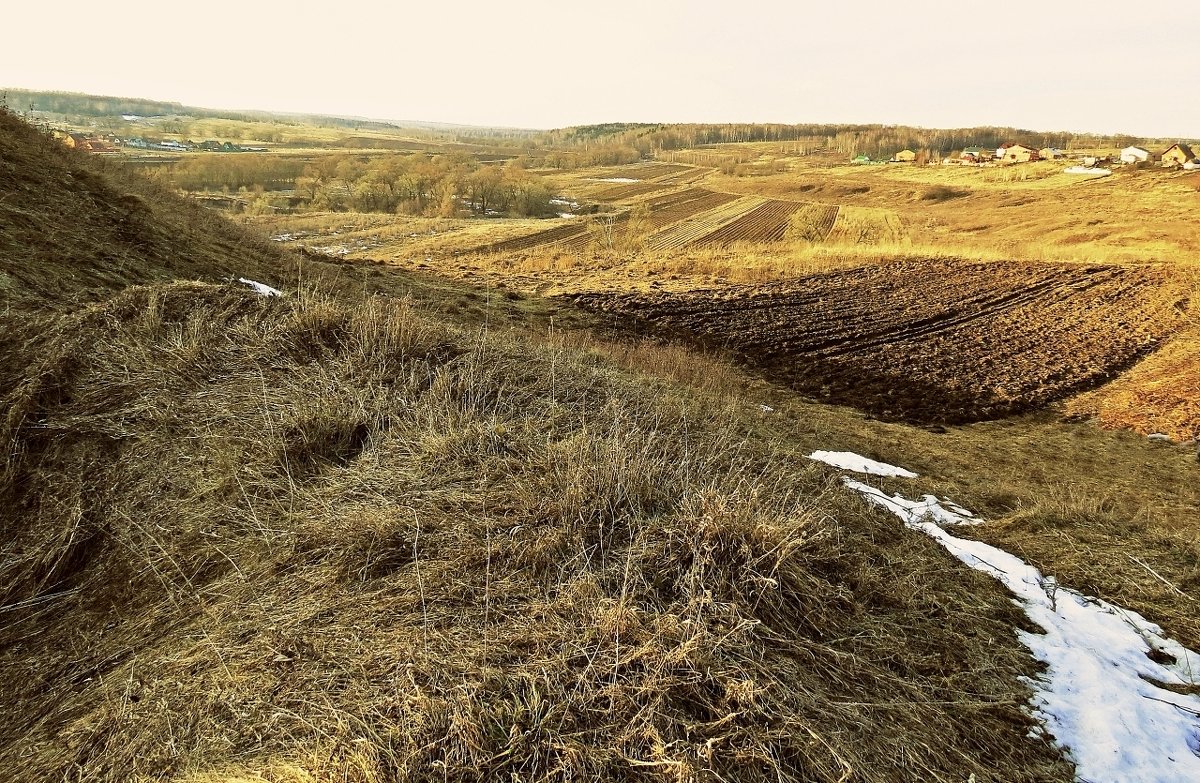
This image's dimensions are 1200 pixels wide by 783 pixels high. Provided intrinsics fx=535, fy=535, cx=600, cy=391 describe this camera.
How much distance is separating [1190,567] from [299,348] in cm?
864

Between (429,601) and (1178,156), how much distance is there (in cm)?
10854

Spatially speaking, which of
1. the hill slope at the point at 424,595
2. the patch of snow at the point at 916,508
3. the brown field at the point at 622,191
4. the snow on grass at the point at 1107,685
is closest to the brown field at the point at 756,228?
the brown field at the point at 622,191

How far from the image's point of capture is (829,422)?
1236cm

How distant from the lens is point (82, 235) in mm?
7973

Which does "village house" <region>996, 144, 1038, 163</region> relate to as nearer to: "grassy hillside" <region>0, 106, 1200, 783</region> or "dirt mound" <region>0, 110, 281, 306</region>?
"grassy hillside" <region>0, 106, 1200, 783</region>

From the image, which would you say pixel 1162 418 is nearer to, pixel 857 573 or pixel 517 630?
pixel 857 573

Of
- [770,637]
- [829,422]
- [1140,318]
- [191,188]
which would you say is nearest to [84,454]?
[770,637]

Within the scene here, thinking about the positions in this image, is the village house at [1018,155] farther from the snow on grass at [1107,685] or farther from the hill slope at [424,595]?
the hill slope at [424,595]

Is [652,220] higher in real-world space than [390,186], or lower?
lower

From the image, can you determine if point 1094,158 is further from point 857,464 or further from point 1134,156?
point 857,464

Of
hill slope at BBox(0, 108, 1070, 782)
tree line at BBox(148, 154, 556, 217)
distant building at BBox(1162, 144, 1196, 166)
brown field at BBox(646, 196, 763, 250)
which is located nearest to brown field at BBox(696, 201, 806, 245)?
brown field at BBox(646, 196, 763, 250)

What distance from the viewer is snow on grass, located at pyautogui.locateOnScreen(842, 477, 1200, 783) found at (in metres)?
2.57

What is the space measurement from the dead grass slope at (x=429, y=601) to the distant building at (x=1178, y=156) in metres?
104

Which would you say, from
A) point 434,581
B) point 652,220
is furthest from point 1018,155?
point 434,581
